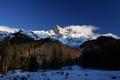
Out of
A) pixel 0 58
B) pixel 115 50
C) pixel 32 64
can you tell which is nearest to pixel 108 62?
pixel 115 50

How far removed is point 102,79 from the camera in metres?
28.5

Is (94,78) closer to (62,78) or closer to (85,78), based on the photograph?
(85,78)

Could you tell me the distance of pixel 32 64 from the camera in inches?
3150

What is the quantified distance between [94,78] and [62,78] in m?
2.97

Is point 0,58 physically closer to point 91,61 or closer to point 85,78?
point 91,61

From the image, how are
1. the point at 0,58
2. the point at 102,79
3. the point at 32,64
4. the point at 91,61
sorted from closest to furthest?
the point at 102,79 → the point at 32,64 → the point at 91,61 → the point at 0,58

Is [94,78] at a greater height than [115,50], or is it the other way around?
[115,50]

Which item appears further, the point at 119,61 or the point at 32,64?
the point at 32,64

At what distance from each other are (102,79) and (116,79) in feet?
4.80

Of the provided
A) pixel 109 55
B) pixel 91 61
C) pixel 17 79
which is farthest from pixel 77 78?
pixel 91 61

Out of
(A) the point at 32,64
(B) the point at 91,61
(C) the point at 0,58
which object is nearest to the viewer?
(A) the point at 32,64

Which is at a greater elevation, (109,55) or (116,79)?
(109,55)

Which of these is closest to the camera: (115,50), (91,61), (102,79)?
(102,79)

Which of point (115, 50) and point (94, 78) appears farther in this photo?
point (115, 50)
